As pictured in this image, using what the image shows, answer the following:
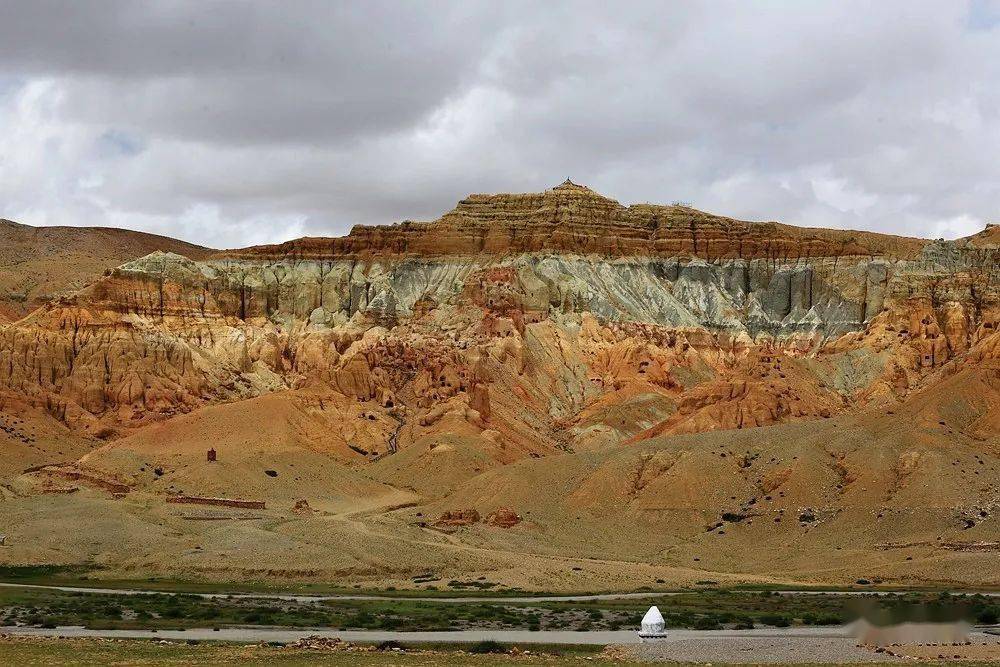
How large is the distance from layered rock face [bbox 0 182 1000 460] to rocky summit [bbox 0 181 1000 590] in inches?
14.8

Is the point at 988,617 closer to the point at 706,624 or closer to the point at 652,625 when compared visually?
the point at 706,624

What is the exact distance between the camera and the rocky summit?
96.2m

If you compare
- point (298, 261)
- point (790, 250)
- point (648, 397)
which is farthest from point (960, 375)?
point (298, 261)

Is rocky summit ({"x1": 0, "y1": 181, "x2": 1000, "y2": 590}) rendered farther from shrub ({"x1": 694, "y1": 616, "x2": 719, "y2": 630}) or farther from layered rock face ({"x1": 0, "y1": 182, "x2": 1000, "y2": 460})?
shrub ({"x1": 694, "y1": 616, "x2": 719, "y2": 630})

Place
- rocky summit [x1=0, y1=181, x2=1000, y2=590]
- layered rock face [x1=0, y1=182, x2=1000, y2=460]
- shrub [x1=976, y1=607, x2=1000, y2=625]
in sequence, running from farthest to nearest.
Result: layered rock face [x1=0, y1=182, x2=1000, y2=460]
rocky summit [x1=0, y1=181, x2=1000, y2=590]
shrub [x1=976, y1=607, x2=1000, y2=625]

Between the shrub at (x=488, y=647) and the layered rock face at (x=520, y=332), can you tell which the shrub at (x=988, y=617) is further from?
the layered rock face at (x=520, y=332)

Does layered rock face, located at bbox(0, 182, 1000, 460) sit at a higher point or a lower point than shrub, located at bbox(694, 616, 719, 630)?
higher

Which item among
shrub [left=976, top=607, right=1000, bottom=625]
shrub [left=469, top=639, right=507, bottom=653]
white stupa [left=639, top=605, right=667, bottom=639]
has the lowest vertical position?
shrub [left=976, top=607, right=1000, bottom=625]

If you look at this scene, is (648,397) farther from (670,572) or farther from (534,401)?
(670,572)

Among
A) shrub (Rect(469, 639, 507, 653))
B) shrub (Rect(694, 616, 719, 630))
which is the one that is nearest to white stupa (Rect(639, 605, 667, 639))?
Answer: shrub (Rect(469, 639, 507, 653))

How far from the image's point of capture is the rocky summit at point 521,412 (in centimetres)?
9625

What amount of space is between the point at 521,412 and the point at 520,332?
17301 mm

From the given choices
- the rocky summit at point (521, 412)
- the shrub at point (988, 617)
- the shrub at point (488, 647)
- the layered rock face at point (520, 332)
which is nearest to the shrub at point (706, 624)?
the shrub at point (988, 617)

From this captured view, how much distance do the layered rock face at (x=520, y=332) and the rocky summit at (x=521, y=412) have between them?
38 centimetres
